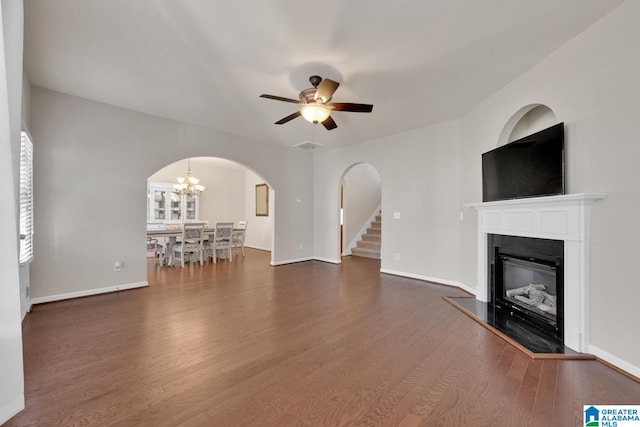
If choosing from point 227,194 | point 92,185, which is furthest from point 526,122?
point 227,194

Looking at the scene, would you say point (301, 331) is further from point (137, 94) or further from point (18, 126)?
point (137, 94)

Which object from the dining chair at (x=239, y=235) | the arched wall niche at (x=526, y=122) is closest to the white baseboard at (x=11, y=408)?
the arched wall niche at (x=526, y=122)

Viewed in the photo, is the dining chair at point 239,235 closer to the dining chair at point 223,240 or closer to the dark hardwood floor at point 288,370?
the dining chair at point 223,240

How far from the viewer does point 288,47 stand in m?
2.55

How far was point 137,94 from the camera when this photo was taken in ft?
11.8

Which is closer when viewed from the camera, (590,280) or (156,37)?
(590,280)

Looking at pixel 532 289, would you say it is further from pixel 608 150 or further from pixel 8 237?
pixel 8 237

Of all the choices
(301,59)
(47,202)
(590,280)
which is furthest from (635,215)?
(47,202)

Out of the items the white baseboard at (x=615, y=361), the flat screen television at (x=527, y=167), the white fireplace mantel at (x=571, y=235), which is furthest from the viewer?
the flat screen television at (x=527, y=167)

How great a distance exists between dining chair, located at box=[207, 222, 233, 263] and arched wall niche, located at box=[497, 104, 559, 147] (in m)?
5.63

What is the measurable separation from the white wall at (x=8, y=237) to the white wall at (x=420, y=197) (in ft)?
16.0

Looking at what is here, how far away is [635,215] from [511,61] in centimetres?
179
